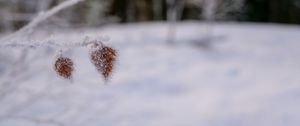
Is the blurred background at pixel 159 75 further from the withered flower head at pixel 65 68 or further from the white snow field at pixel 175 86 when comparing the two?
the withered flower head at pixel 65 68

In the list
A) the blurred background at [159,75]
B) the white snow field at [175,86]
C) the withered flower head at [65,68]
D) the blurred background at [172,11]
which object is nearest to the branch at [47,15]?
the blurred background at [159,75]

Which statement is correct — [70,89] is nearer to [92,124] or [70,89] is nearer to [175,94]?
[92,124]

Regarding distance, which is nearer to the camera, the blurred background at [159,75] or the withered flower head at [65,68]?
the withered flower head at [65,68]

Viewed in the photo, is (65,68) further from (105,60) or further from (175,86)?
(175,86)

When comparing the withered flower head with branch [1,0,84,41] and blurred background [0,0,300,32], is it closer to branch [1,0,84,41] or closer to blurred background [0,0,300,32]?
branch [1,0,84,41]

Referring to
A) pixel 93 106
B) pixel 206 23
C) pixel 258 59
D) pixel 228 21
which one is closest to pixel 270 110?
pixel 93 106

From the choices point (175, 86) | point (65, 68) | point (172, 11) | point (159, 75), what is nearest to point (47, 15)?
point (65, 68)

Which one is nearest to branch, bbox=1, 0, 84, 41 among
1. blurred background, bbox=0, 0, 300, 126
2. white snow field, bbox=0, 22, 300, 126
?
blurred background, bbox=0, 0, 300, 126
